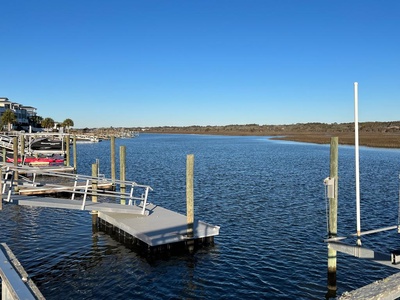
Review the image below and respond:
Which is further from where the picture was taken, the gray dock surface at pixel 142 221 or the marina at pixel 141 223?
the gray dock surface at pixel 142 221

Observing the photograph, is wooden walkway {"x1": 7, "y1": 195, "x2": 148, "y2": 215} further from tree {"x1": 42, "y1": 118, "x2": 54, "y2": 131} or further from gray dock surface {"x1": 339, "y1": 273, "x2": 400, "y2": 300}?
tree {"x1": 42, "y1": 118, "x2": 54, "y2": 131}

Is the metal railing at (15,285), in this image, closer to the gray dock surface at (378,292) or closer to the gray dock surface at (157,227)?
the gray dock surface at (378,292)

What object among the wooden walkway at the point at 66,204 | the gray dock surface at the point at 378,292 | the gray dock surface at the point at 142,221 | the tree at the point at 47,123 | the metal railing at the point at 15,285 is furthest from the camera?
the tree at the point at 47,123

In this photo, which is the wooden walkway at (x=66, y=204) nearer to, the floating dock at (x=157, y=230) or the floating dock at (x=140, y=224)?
the floating dock at (x=140, y=224)

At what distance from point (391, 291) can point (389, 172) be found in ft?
121

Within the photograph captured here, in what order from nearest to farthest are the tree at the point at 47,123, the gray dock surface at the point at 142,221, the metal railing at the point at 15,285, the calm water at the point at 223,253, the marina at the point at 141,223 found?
the metal railing at the point at 15,285, the calm water at the point at 223,253, the marina at the point at 141,223, the gray dock surface at the point at 142,221, the tree at the point at 47,123

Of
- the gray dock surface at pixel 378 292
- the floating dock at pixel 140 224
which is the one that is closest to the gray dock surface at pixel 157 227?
the floating dock at pixel 140 224

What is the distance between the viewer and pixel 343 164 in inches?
1809

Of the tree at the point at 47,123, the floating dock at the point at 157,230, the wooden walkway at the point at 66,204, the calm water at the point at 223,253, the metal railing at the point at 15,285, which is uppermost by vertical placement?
the tree at the point at 47,123

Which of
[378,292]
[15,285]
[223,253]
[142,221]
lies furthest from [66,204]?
[378,292]

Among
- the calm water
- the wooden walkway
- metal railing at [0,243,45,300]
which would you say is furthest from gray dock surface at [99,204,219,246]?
metal railing at [0,243,45,300]

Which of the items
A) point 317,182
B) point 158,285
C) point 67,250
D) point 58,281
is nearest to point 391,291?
point 158,285

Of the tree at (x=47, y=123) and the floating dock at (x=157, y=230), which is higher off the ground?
the tree at (x=47, y=123)

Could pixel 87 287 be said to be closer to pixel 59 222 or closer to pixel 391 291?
pixel 59 222
